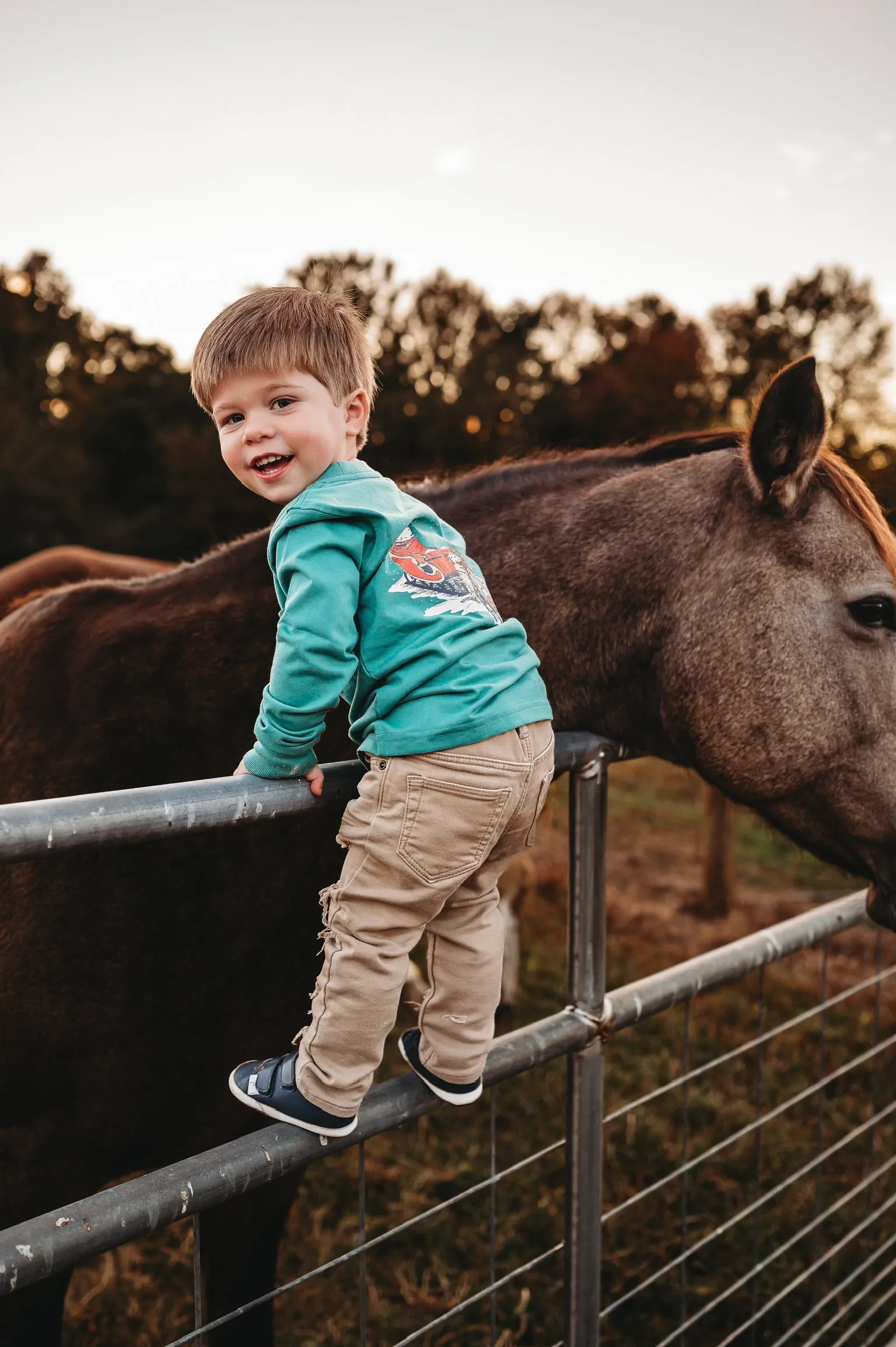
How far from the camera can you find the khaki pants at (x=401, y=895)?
1278 mm

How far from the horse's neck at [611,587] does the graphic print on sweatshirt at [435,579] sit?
56 centimetres

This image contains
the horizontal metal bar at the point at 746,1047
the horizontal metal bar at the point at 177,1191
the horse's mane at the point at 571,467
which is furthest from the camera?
the horse's mane at the point at 571,467

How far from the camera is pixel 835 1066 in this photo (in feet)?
14.4

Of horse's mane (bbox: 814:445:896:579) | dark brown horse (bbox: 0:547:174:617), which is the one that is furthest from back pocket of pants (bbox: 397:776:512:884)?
dark brown horse (bbox: 0:547:174:617)

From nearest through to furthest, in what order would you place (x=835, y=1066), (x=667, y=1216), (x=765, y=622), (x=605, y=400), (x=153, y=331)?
(x=765, y=622) → (x=667, y=1216) → (x=835, y=1066) → (x=605, y=400) → (x=153, y=331)

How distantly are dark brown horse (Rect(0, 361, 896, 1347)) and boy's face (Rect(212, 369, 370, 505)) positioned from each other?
0.68m

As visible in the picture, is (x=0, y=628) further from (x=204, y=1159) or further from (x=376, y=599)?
(x=204, y=1159)

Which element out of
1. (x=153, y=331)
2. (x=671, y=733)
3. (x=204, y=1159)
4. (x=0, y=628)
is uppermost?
(x=153, y=331)

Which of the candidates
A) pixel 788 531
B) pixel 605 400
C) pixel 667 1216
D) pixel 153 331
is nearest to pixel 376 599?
pixel 788 531

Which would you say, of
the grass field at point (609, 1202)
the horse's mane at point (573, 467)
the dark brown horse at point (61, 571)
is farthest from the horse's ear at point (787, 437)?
the dark brown horse at point (61, 571)

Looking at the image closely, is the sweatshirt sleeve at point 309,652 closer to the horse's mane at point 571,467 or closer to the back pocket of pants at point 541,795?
the back pocket of pants at point 541,795

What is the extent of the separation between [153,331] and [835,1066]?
2678 centimetres

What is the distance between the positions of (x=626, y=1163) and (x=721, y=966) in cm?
234

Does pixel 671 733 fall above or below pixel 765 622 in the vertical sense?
below
